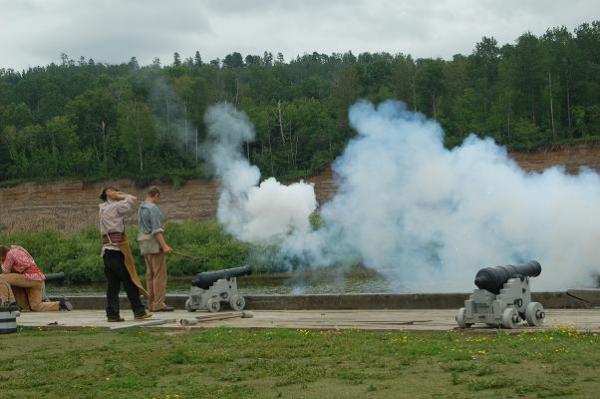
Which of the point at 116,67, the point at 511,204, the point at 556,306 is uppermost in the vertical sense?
the point at 116,67

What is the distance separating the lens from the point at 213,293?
17.4m

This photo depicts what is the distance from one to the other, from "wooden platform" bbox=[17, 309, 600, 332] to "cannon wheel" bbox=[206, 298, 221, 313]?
35cm

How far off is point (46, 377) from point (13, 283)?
931 centimetres

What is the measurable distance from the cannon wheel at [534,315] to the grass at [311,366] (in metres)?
0.96

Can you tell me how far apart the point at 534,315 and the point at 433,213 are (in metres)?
17.6

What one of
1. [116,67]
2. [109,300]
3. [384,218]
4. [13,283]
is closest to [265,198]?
[384,218]

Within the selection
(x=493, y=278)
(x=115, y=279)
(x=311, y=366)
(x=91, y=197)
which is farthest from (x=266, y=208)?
(x=91, y=197)

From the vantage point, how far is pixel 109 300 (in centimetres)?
1554

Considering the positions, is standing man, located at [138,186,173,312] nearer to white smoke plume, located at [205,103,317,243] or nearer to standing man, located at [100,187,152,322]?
standing man, located at [100,187,152,322]

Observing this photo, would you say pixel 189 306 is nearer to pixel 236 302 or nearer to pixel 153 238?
pixel 236 302

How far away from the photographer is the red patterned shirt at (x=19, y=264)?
746 inches

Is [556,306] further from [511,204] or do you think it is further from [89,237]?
[89,237]

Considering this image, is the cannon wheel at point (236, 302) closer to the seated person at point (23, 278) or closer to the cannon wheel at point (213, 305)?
the cannon wheel at point (213, 305)

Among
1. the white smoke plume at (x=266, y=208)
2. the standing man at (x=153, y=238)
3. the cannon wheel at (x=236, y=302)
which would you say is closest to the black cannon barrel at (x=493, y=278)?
the cannon wheel at (x=236, y=302)
